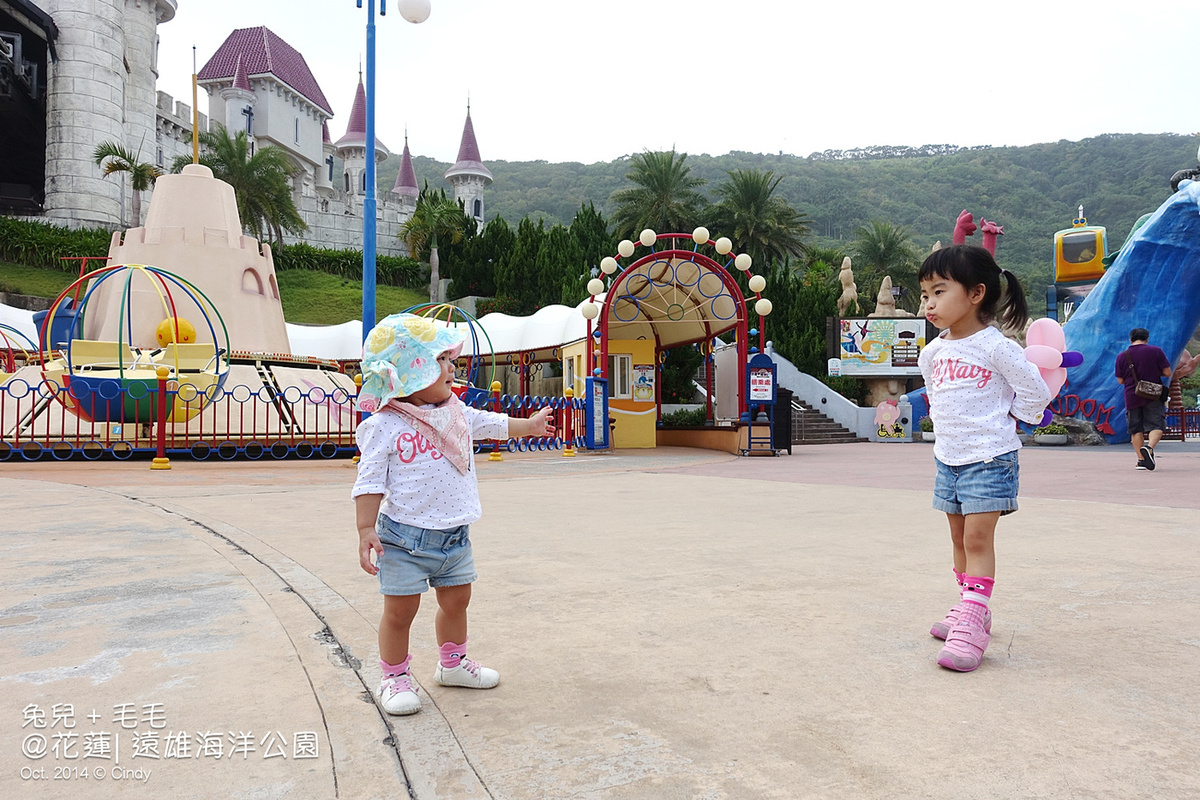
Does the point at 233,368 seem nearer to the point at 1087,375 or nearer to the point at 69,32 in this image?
the point at 1087,375

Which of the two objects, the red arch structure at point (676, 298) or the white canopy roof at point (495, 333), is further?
the white canopy roof at point (495, 333)

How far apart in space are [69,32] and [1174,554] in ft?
144

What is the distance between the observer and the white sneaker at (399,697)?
216 cm

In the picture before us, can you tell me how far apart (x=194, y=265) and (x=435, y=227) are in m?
27.7

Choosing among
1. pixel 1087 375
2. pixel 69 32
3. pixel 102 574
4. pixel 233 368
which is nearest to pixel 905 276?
pixel 1087 375

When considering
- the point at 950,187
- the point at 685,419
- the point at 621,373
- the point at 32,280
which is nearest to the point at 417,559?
the point at 621,373

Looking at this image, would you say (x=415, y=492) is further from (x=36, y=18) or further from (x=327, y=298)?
(x=36, y=18)

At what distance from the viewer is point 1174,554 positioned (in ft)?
13.9

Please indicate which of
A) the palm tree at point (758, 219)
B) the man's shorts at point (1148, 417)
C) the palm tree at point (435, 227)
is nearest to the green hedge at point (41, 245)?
the palm tree at point (435, 227)

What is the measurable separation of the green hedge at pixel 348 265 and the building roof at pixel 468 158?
64.1 feet

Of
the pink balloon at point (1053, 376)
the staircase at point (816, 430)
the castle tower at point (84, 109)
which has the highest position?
the castle tower at point (84, 109)

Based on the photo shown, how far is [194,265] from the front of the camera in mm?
14797

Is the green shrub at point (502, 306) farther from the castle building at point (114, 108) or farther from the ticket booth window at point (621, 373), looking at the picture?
the ticket booth window at point (621, 373)

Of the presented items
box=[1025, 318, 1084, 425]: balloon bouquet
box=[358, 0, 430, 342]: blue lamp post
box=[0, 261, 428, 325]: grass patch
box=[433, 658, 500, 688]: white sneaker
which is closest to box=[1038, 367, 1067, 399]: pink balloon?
box=[1025, 318, 1084, 425]: balloon bouquet
